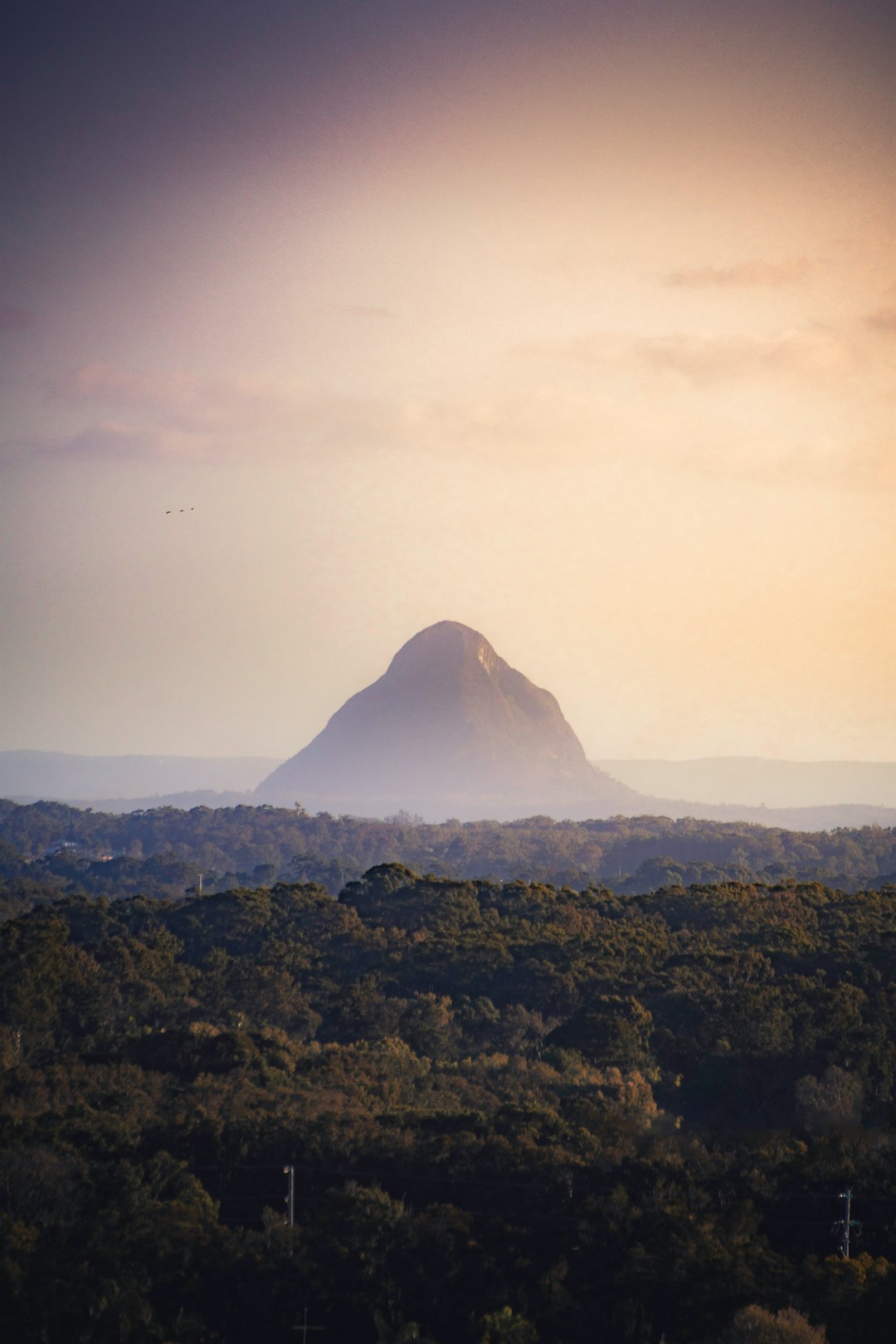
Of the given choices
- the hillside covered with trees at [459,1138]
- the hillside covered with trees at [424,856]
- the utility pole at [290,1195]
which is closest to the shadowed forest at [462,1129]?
the hillside covered with trees at [459,1138]

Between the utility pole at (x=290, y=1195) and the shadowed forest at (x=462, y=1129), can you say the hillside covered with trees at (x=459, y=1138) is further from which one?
the utility pole at (x=290, y=1195)

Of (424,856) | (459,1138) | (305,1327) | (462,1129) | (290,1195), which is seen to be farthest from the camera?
(424,856)

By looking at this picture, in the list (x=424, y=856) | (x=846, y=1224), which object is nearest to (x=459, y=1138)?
(x=846, y=1224)

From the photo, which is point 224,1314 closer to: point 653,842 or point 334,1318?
point 334,1318

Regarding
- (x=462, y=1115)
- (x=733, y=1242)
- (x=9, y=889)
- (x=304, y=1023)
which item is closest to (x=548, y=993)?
(x=304, y=1023)

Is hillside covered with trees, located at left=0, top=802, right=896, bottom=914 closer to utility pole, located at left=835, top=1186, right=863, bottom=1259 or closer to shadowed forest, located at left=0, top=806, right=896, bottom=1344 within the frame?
shadowed forest, located at left=0, top=806, right=896, bottom=1344

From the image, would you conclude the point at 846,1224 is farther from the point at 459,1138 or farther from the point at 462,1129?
the point at 462,1129
